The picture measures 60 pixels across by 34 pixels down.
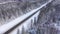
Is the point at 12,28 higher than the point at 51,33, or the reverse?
the point at 12,28

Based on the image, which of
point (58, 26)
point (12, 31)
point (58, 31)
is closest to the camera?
point (12, 31)

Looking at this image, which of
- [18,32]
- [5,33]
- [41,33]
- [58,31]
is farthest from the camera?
[58,31]

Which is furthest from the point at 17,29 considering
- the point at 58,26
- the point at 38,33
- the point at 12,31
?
the point at 58,26

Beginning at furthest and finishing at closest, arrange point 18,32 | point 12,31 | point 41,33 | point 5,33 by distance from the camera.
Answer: point 41,33, point 18,32, point 12,31, point 5,33

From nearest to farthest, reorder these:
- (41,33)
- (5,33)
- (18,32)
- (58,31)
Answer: (5,33), (18,32), (41,33), (58,31)

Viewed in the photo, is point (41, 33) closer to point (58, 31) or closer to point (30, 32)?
point (30, 32)

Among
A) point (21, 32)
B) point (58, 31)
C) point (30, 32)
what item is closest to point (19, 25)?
point (21, 32)

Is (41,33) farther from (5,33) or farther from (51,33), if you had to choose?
(5,33)

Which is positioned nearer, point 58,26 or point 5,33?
point 5,33

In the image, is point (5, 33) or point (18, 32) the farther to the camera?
point (18, 32)
